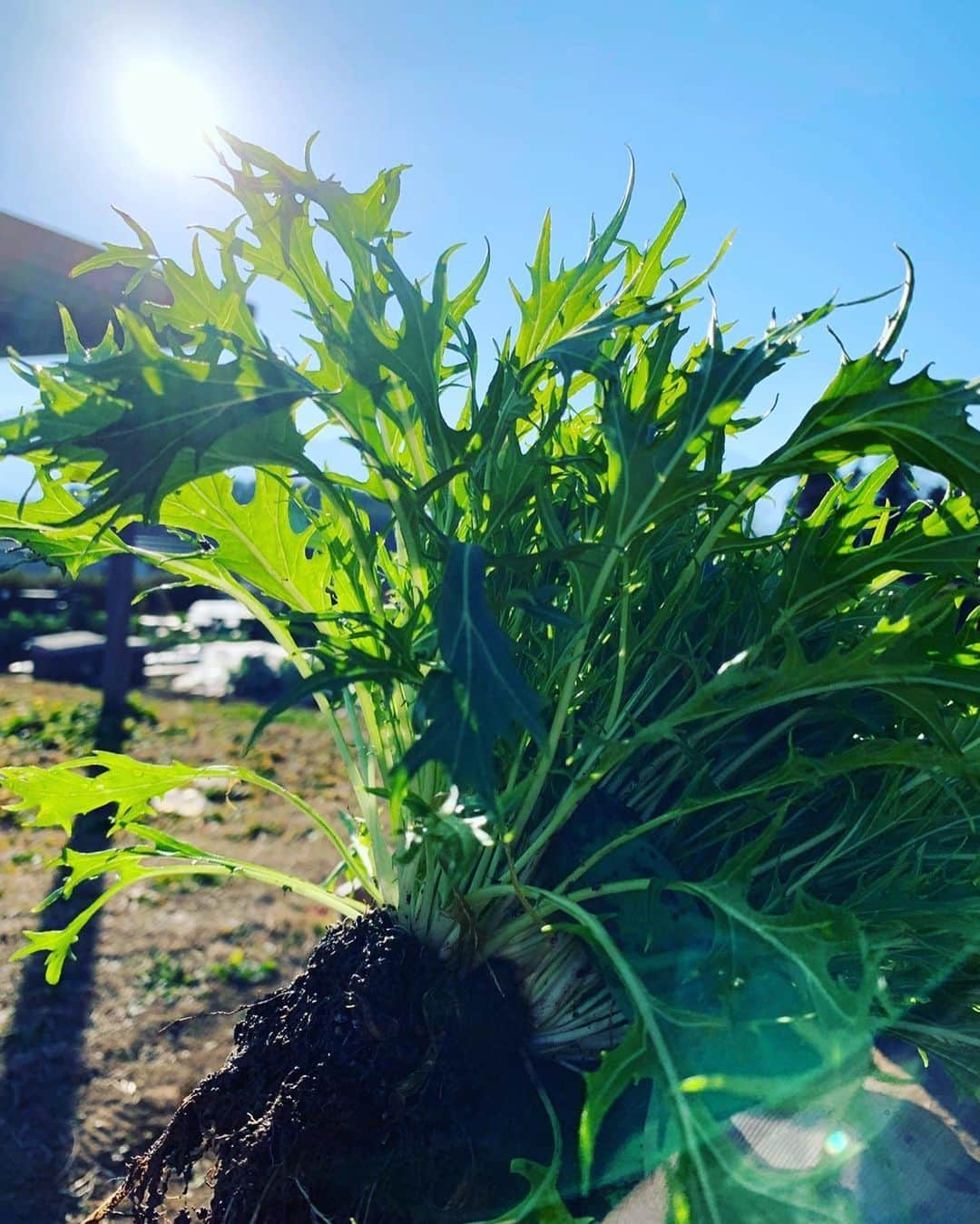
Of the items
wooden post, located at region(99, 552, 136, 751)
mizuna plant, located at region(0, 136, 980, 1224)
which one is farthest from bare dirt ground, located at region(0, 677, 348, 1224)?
wooden post, located at region(99, 552, 136, 751)

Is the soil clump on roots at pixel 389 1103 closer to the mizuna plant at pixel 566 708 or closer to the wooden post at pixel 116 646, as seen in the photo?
the mizuna plant at pixel 566 708

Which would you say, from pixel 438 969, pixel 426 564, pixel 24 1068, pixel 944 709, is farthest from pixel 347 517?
pixel 24 1068

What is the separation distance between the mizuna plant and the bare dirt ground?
0.38 meters

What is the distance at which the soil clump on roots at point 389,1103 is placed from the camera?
0.82 metres

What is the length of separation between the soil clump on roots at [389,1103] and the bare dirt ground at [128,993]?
27cm

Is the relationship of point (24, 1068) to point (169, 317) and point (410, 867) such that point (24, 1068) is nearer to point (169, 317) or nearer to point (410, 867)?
point (410, 867)

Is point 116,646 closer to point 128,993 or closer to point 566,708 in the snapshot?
point 128,993

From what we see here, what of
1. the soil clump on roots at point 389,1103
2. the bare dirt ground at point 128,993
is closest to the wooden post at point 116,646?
the bare dirt ground at point 128,993

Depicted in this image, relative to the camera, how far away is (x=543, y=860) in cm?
86

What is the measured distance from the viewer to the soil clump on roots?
2.70 ft

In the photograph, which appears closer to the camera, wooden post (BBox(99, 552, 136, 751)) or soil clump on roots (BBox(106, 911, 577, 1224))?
soil clump on roots (BBox(106, 911, 577, 1224))

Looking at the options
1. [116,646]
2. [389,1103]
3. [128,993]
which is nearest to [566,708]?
[389,1103]

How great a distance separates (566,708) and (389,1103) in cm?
40

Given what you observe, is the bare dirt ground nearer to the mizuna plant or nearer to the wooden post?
the mizuna plant
